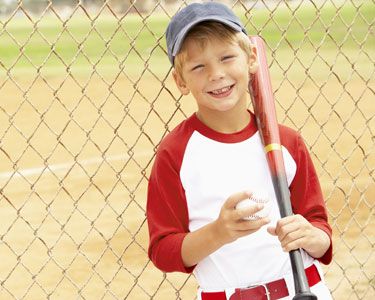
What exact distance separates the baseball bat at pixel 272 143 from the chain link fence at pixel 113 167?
382mm

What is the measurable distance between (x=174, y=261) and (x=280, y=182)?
1.26ft

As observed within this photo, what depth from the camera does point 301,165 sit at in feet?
6.72

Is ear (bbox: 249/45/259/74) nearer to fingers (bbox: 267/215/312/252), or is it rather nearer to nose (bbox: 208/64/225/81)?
nose (bbox: 208/64/225/81)

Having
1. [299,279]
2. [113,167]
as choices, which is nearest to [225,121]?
[299,279]

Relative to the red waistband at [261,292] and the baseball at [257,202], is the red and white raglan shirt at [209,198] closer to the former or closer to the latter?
the red waistband at [261,292]

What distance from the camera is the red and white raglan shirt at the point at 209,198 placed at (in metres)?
1.94

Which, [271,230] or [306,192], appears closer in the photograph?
[271,230]

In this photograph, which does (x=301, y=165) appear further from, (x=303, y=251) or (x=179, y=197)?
(x=179, y=197)

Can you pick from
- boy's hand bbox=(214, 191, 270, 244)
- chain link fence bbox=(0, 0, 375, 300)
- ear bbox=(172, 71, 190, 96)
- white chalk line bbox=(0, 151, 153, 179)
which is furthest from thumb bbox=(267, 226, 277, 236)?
white chalk line bbox=(0, 151, 153, 179)

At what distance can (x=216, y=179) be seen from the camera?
195 centimetres

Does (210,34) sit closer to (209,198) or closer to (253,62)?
(253,62)

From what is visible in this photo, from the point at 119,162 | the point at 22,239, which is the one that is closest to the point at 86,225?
the point at 22,239

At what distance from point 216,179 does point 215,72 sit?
0.32 meters

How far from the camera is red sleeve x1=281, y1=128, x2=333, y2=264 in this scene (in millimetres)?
2029
